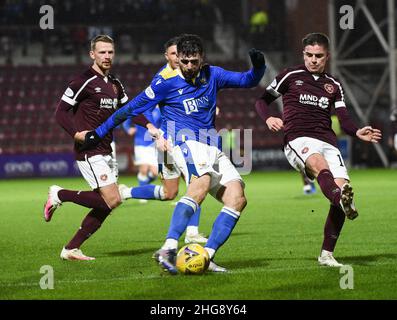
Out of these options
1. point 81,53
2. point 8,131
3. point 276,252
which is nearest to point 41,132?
point 8,131

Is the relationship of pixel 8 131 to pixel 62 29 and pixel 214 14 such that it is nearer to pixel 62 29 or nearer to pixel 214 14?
pixel 62 29

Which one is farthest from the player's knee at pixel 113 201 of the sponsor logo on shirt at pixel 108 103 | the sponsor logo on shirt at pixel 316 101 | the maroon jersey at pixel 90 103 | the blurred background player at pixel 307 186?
the blurred background player at pixel 307 186

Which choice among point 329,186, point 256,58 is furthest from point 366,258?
point 256,58

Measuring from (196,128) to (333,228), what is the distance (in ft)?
4.86

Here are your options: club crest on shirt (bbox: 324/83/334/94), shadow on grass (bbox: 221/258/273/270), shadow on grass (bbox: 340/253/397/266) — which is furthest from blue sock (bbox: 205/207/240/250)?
club crest on shirt (bbox: 324/83/334/94)

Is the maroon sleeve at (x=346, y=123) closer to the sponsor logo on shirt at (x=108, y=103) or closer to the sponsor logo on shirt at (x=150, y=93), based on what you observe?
the sponsor logo on shirt at (x=150, y=93)

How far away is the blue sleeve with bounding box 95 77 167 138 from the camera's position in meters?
7.89

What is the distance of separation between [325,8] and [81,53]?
27.0ft

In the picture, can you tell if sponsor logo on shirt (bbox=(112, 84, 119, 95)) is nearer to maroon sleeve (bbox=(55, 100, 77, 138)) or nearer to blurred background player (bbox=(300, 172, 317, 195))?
maroon sleeve (bbox=(55, 100, 77, 138))

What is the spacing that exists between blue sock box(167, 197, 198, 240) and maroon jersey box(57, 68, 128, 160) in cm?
166

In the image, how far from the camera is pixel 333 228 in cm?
813

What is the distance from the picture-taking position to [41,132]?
29.3 metres

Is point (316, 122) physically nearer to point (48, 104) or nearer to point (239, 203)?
point (239, 203)

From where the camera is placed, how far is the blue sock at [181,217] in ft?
25.0
